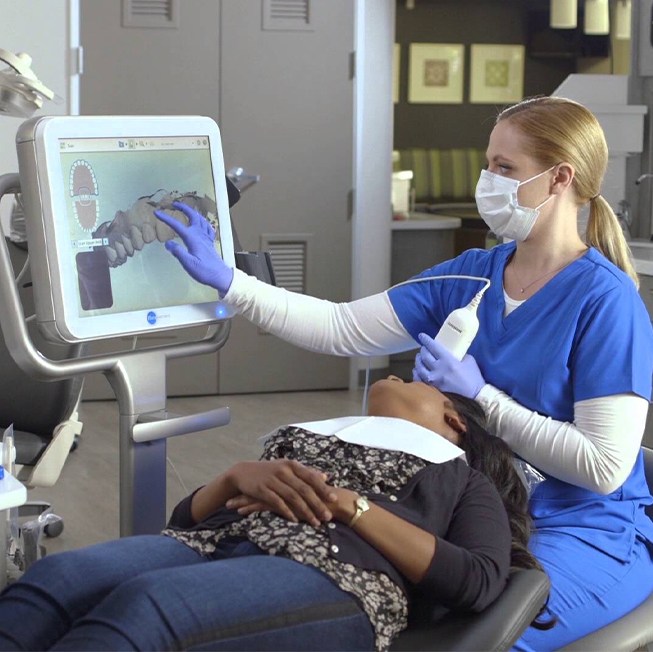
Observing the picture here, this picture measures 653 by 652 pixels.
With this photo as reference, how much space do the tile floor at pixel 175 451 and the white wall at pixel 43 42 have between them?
108 centimetres

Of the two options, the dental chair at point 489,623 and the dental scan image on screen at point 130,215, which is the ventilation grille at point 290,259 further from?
the dental chair at point 489,623

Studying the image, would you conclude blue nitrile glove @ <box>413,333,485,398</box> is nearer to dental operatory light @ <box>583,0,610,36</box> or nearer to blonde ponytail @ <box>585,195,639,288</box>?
blonde ponytail @ <box>585,195,639,288</box>

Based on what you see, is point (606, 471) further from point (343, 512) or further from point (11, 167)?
point (11, 167)

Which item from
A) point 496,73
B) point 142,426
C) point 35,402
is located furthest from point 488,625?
point 496,73

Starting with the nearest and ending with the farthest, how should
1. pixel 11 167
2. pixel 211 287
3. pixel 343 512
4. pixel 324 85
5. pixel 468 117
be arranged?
pixel 343 512 < pixel 211 287 < pixel 11 167 < pixel 324 85 < pixel 468 117

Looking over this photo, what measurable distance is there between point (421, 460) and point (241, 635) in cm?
44

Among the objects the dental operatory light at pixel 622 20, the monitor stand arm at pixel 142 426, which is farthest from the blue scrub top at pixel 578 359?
the dental operatory light at pixel 622 20

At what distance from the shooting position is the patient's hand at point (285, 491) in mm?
1596

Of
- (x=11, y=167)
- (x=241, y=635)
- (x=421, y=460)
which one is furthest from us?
(x=11, y=167)

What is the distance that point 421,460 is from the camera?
5.73 feet

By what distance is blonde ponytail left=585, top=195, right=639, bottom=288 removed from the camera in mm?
2096

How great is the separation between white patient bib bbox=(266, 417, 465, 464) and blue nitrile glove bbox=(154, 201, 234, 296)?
0.31 metres

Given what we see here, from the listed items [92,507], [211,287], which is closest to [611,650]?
[211,287]

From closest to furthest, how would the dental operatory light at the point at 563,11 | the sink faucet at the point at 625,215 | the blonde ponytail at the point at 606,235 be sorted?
the blonde ponytail at the point at 606,235 < the sink faucet at the point at 625,215 < the dental operatory light at the point at 563,11
